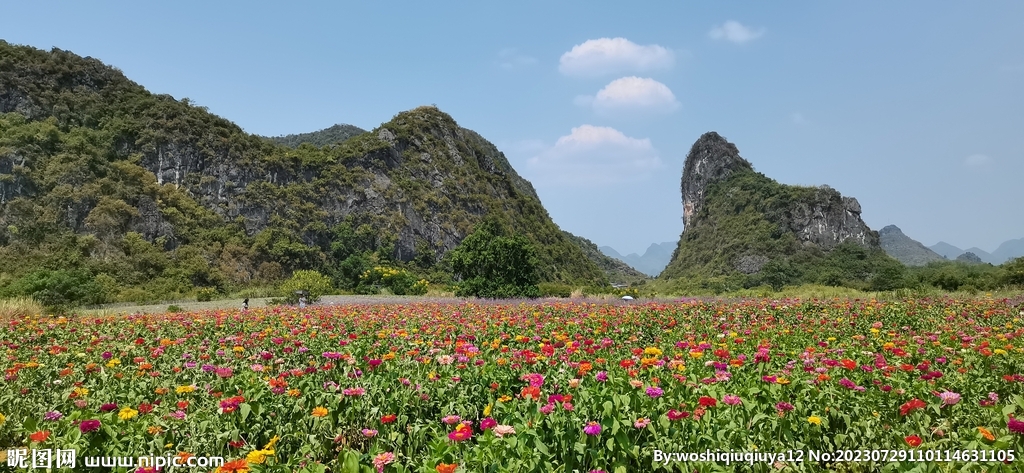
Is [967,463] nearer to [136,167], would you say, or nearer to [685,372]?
[685,372]

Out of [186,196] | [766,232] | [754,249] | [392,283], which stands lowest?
[392,283]

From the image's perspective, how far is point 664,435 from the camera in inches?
112

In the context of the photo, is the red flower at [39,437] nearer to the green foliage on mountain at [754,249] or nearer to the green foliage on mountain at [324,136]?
the green foliage on mountain at [754,249]

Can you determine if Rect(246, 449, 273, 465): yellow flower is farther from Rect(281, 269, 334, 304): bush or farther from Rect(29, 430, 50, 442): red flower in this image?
Rect(281, 269, 334, 304): bush

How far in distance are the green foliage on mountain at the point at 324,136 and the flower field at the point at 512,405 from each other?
110704mm

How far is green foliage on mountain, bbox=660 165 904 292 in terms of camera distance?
74.3 meters

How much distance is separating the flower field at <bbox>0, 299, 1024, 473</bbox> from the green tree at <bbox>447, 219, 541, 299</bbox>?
19.1 meters

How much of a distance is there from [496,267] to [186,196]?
39.5 metres

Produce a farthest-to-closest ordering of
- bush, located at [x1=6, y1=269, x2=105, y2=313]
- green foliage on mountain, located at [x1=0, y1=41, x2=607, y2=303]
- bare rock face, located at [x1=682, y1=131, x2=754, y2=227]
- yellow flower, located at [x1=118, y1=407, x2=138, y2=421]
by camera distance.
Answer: bare rock face, located at [x1=682, y1=131, x2=754, y2=227]
green foliage on mountain, located at [x1=0, y1=41, x2=607, y2=303]
bush, located at [x1=6, y1=269, x2=105, y2=313]
yellow flower, located at [x1=118, y1=407, x2=138, y2=421]

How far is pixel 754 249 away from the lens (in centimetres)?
9450

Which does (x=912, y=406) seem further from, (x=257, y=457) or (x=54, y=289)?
(x=54, y=289)

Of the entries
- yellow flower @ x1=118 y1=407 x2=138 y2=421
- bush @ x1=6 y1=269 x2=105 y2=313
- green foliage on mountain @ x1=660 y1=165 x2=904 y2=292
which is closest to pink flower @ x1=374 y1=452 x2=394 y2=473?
yellow flower @ x1=118 y1=407 x2=138 y2=421

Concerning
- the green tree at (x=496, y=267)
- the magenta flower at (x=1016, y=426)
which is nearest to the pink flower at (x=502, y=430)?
the magenta flower at (x=1016, y=426)

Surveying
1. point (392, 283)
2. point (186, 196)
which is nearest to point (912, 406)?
point (392, 283)
